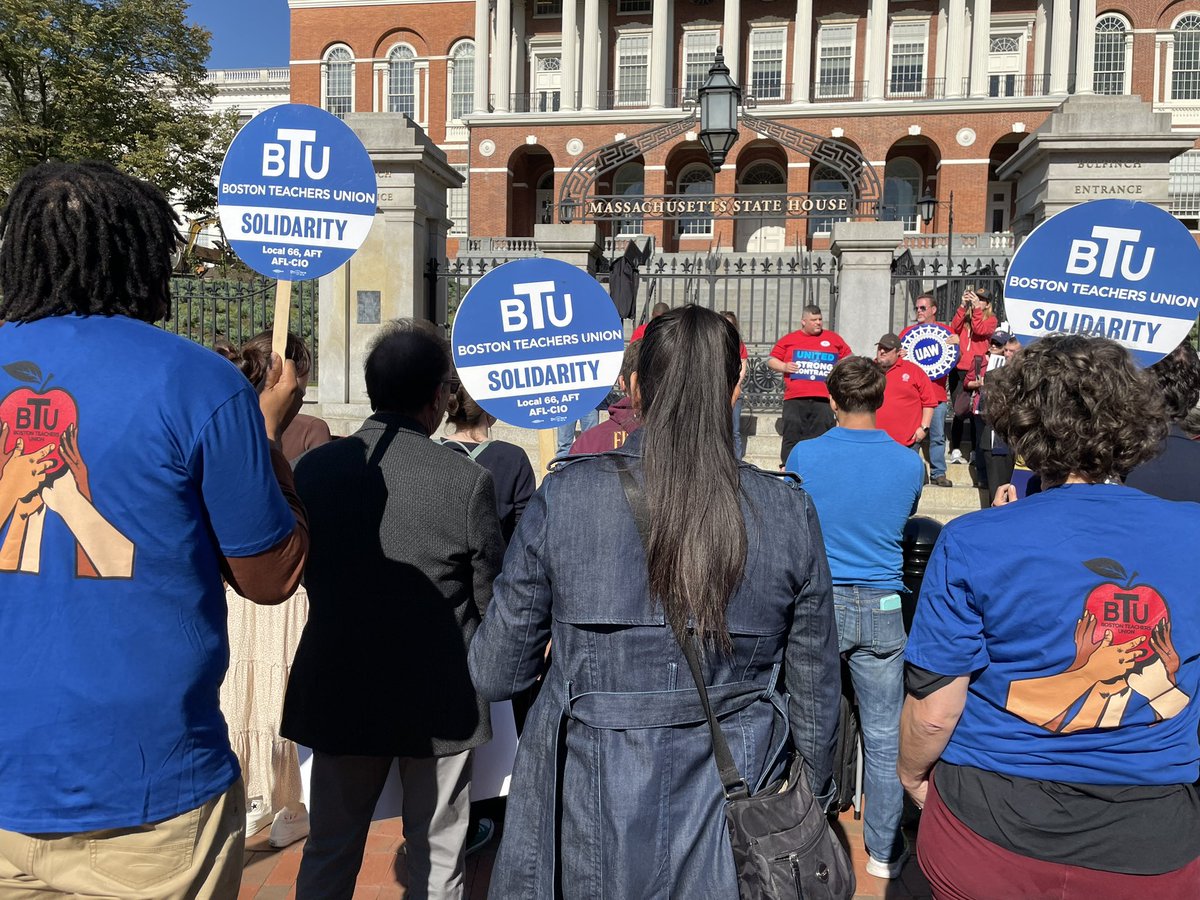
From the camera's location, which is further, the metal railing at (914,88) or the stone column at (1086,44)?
Result: the metal railing at (914,88)

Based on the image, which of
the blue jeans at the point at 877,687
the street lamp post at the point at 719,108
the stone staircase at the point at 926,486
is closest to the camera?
the blue jeans at the point at 877,687

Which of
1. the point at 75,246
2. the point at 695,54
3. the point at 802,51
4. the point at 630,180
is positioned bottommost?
the point at 75,246

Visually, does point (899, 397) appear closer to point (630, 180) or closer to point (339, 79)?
point (630, 180)

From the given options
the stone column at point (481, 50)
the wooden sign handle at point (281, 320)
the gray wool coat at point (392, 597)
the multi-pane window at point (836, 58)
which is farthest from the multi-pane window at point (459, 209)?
the gray wool coat at point (392, 597)

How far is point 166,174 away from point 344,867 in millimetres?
26801

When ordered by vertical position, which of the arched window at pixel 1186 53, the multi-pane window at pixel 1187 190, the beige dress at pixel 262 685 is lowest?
the beige dress at pixel 262 685

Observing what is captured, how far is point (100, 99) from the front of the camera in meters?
26.3

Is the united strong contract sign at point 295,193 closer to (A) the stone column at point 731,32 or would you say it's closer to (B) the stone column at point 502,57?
(A) the stone column at point 731,32

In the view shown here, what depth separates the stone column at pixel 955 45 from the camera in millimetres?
38594

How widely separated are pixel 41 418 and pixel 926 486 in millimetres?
7964

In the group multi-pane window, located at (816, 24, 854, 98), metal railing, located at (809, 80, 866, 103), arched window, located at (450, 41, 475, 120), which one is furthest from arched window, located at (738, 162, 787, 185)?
arched window, located at (450, 41, 475, 120)

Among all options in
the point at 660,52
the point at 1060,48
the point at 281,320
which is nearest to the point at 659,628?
the point at 281,320

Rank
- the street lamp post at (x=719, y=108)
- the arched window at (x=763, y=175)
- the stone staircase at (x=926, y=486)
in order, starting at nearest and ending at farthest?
the stone staircase at (x=926, y=486), the street lamp post at (x=719, y=108), the arched window at (x=763, y=175)

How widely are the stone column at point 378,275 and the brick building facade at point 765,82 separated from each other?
88.7ft
